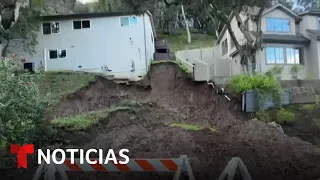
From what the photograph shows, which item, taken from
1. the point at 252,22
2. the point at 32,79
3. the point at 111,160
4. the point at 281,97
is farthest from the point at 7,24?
the point at 252,22

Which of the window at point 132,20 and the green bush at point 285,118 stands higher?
the window at point 132,20

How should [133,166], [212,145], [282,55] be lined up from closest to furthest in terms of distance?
[133,166] → [212,145] → [282,55]

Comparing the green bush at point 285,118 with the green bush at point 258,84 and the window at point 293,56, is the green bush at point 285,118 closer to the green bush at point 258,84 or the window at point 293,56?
the green bush at point 258,84

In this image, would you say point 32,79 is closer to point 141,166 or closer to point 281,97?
point 141,166

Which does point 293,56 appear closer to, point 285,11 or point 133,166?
point 285,11

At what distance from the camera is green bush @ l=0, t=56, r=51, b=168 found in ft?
26.7

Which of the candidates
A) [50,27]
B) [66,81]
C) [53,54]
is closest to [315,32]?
[66,81]

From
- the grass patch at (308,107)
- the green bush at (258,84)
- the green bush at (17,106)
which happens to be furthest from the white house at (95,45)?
the green bush at (17,106)

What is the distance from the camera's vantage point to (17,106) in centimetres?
856

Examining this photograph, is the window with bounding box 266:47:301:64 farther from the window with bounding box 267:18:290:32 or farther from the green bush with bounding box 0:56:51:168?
the green bush with bounding box 0:56:51:168

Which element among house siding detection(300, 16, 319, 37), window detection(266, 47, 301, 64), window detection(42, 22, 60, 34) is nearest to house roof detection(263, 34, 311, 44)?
window detection(266, 47, 301, 64)

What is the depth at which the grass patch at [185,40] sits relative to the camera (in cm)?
4078

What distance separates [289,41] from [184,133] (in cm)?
1337

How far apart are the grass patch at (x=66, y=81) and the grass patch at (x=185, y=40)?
1900 cm
